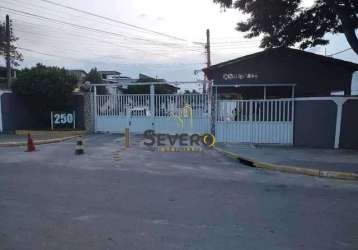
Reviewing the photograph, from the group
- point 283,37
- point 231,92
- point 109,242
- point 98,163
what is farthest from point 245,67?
point 109,242

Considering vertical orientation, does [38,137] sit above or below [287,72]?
below

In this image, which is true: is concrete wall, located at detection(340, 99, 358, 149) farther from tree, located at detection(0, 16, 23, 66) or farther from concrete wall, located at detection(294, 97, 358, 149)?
tree, located at detection(0, 16, 23, 66)

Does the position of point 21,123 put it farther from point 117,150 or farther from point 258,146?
point 258,146

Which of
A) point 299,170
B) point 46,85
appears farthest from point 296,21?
point 46,85

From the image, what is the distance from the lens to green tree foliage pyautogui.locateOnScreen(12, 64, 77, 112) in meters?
20.1

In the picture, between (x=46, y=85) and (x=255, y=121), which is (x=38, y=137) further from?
Answer: (x=255, y=121)

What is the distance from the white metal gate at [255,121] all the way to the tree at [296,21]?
8.70 ft

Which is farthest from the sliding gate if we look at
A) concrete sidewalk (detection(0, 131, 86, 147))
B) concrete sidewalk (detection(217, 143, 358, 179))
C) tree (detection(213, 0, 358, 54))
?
tree (detection(213, 0, 358, 54))

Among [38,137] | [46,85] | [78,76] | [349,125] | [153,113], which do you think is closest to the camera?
[349,125]

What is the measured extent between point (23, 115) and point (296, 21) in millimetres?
15284

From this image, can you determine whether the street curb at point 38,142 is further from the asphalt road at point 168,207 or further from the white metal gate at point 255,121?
the white metal gate at point 255,121

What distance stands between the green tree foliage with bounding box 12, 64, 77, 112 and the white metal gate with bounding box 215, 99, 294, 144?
880cm

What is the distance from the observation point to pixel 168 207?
21.9 feet

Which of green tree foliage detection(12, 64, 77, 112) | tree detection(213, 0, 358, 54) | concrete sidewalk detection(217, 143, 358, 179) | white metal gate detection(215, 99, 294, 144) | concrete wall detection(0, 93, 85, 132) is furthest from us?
concrete wall detection(0, 93, 85, 132)
